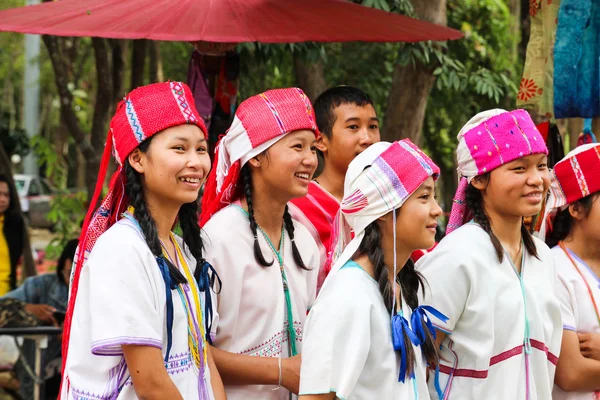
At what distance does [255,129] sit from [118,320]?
3.22 feet

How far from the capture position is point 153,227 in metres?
2.76

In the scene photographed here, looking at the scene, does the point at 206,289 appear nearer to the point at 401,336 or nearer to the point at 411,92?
the point at 401,336

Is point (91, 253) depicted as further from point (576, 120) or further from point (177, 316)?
point (576, 120)

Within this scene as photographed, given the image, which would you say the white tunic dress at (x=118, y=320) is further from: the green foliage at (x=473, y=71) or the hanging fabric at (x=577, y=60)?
the green foliage at (x=473, y=71)

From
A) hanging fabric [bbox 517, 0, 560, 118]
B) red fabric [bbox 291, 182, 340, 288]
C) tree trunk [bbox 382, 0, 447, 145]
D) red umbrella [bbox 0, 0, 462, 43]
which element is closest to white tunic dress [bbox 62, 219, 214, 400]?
red fabric [bbox 291, 182, 340, 288]

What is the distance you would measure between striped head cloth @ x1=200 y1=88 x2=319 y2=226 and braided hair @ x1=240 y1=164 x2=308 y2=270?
3 cm

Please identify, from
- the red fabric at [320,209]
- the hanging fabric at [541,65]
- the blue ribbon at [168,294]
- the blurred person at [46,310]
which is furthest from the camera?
the blurred person at [46,310]

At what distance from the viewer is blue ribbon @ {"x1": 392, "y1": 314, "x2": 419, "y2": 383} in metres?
2.72

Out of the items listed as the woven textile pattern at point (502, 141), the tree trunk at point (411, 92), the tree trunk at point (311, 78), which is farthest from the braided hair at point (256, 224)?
the tree trunk at point (311, 78)

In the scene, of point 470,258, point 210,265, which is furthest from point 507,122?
point 210,265

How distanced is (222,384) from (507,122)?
142cm

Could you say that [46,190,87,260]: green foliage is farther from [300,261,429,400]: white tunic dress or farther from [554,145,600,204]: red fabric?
[300,261,429,400]: white tunic dress

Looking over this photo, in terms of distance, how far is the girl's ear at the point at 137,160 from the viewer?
280cm

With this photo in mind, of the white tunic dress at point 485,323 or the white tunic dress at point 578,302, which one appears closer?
the white tunic dress at point 485,323
